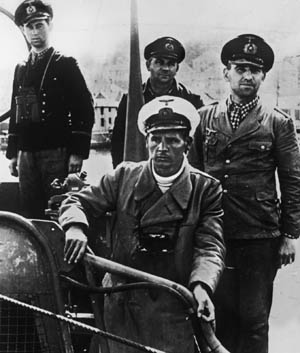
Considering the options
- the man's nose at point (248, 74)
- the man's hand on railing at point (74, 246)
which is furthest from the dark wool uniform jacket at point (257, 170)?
the man's hand on railing at point (74, 246)

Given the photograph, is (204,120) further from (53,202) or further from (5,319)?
(5,319)

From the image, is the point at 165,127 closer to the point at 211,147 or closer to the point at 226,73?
the point at 211,147

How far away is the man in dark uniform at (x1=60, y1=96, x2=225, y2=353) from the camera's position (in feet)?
7.89

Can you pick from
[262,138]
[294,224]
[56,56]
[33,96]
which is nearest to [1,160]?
[33,96]

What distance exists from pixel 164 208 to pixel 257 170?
598 millimetres

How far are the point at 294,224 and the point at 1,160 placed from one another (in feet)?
5.36

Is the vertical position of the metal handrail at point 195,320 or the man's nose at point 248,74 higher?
the man's nose at point 248,74

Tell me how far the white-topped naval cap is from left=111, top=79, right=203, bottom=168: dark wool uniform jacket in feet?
0.93

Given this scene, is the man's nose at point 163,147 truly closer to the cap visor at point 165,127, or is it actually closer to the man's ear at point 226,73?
the cap visor at point 165,127

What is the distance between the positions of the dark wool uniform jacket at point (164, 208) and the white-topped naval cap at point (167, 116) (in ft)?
0.61

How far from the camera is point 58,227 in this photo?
91.7 inches

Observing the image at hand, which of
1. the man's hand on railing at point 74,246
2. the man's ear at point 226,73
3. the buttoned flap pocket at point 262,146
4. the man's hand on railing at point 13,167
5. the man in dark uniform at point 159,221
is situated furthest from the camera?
the man's hand on railing at point 13,167

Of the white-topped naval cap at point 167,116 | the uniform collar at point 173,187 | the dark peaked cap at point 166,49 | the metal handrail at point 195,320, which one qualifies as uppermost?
the dark peaked cap at point 166,49

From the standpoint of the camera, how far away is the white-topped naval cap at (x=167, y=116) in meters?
2.48
